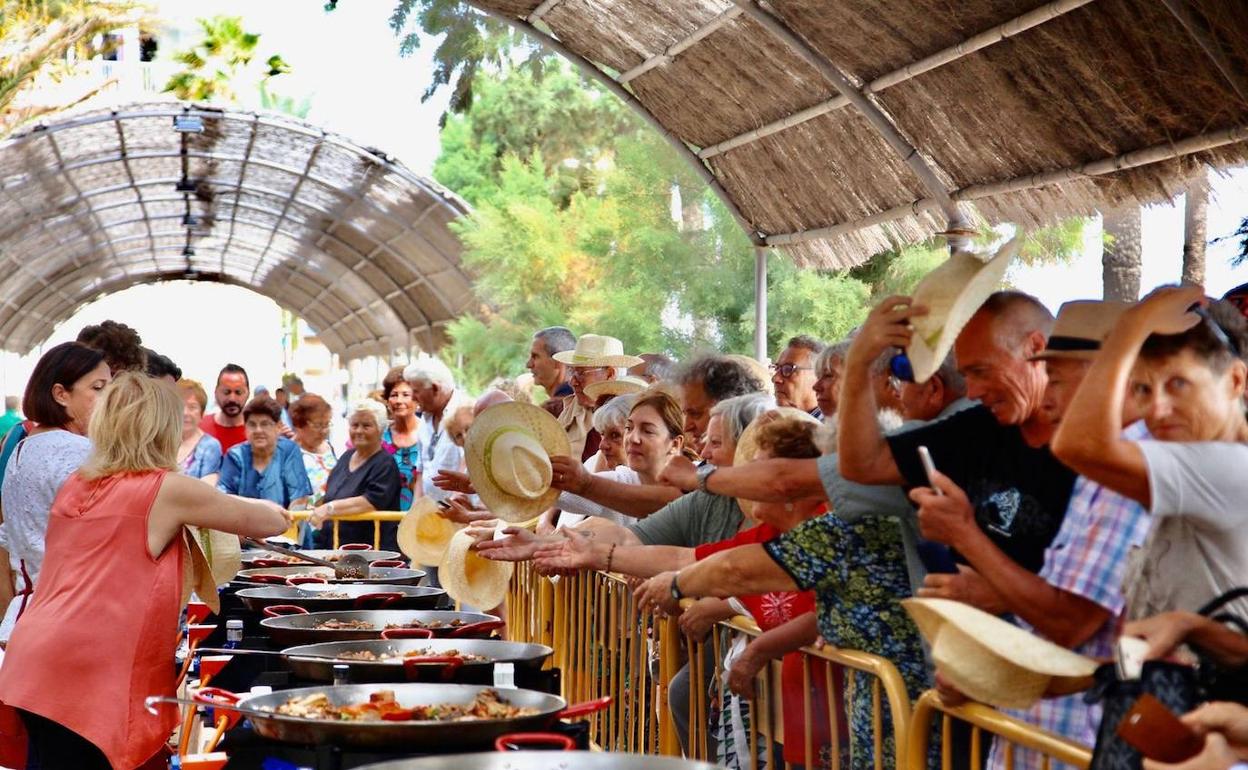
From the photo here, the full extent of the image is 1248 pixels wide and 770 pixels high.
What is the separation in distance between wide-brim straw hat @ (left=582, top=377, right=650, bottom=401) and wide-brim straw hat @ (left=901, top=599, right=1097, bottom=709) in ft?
16.2

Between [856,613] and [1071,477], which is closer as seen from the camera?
[1071,477]

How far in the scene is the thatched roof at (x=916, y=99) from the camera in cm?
640

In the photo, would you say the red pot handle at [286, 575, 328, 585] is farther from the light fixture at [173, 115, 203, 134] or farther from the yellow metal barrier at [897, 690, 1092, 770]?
the light fixture at [173, 115, 203, 134]

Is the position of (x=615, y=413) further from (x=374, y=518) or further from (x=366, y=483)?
(x=366, y=483)

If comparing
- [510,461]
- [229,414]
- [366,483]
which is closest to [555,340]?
[366,483]

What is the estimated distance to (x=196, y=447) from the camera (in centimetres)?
966

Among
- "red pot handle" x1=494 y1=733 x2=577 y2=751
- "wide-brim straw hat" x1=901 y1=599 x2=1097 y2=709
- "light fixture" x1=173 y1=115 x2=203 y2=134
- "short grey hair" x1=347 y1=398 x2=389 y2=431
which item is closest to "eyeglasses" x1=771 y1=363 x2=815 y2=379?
"short grey hair" x1=347 y1=398 x2=389 y2=431

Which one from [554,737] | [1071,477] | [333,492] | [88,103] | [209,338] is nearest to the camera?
[554,737]

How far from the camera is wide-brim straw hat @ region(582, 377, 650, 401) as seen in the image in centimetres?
757

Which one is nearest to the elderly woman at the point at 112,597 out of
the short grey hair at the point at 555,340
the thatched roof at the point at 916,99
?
the thatched roof at the point at 916,99

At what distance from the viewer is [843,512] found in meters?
3.77

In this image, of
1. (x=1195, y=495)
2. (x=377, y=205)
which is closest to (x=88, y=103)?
(x=377, y=205)

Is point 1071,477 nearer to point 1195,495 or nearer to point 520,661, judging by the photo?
point 1195,495

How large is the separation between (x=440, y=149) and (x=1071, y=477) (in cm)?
4000
